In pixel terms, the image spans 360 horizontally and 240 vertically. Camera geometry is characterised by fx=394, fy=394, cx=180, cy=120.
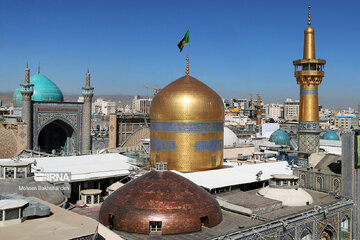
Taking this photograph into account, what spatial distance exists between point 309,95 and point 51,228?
13.8 m

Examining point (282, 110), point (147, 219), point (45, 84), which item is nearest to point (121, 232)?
point (147, 219)

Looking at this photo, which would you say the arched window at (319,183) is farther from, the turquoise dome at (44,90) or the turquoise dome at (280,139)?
the turquoise dome at (44,90)

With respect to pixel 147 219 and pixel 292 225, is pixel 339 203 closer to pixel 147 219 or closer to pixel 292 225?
pixel 292 225

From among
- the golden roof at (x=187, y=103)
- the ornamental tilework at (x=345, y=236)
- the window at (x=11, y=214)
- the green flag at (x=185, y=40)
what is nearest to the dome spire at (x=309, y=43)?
the golden roof at (x=187, y=103)

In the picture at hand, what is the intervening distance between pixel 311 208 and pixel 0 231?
864 cm

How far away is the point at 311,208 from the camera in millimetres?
11609

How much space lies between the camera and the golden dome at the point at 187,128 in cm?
1532

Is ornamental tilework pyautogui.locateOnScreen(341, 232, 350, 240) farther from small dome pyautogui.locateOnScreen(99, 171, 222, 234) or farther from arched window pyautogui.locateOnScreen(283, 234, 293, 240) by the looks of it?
small dome pyautogui.locateOnScreen(99, 171, 222, 234)

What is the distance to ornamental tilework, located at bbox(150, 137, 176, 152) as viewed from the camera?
1546 cm

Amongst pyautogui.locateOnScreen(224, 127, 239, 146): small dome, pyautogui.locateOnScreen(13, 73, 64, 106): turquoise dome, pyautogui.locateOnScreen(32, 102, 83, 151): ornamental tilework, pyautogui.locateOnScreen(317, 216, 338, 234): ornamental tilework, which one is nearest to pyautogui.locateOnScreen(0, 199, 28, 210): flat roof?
pyautogui.locateOnScreen(317, 216, 338, 234): ornamental tilework

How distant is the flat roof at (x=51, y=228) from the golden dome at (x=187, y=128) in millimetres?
8406

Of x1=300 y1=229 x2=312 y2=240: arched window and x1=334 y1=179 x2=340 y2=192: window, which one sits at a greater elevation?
x1=334 y1=179 x2=340 y2=192: window

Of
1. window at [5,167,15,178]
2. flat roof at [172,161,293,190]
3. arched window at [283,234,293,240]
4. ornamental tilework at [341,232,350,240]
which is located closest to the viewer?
arched window at [283,234,293,240]

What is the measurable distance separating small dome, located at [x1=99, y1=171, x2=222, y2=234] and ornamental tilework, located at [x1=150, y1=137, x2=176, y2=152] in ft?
16.7
